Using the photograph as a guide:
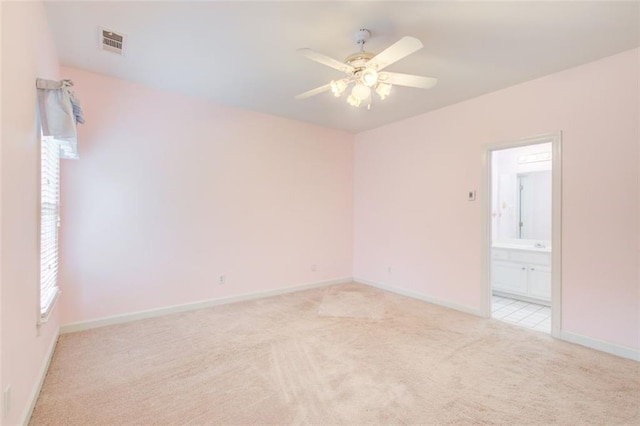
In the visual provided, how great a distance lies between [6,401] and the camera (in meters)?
1.50

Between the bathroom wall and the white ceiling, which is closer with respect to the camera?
the white ceiling

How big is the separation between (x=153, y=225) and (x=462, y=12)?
12.0 ft

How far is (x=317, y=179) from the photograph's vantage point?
16.9ft

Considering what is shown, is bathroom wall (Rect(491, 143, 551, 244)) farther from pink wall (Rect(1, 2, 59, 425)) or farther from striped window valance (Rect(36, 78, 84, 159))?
pink wall (Rect(1, 2, 59, 425))

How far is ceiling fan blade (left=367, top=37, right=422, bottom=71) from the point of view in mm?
1854

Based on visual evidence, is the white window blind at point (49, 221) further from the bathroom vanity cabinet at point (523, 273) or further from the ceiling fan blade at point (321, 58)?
the bathroom vanity cabinet at point (523, 273)

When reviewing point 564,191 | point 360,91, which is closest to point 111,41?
point 360,91

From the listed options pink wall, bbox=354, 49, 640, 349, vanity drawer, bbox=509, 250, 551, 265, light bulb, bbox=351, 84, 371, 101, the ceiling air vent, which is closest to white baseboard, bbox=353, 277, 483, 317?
pink wall, bbox=354, 49, 640, 349

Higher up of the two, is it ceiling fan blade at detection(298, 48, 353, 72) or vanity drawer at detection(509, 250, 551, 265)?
ceiling fan blade at detection(298, 48, 353, 72)

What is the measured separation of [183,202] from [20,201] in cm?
208

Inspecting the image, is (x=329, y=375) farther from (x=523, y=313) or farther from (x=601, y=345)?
(x=523, y=313)

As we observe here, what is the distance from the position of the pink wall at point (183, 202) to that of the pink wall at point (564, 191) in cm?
110

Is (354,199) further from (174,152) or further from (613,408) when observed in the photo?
(613,408)

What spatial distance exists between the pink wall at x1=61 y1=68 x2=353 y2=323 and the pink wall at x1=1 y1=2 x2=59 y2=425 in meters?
1.10
